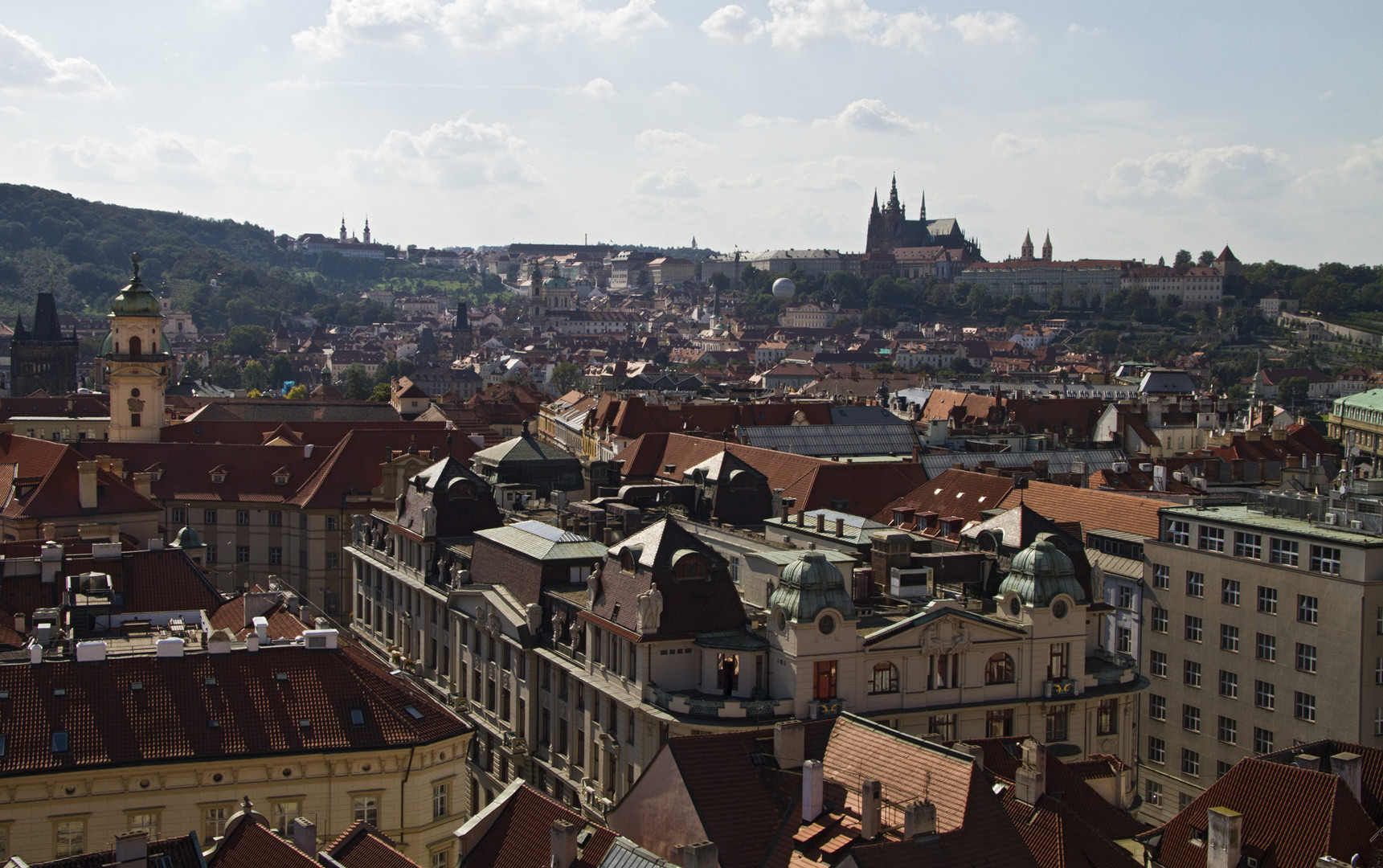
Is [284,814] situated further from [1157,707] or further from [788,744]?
[1157,707]

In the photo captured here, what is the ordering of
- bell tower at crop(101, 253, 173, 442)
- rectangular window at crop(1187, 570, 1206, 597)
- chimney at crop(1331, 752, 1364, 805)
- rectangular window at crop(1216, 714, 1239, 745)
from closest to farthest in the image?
chimney at crop(1331, 752, 1364, 805), rectangular window at crop(1216, 714, 1239, 745), rectangular window at crop(1187, 570, 1206, 597), bell tower at crop(101, 253, 173, 442)

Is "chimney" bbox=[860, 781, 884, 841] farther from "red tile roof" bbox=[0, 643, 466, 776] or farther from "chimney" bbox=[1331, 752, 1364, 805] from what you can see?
"red tile roof" bbox=[0, 643, 466, 776]

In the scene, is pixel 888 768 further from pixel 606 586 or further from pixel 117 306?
pixel 117 306

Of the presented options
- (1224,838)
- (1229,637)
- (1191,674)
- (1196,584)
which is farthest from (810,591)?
(1191,674)

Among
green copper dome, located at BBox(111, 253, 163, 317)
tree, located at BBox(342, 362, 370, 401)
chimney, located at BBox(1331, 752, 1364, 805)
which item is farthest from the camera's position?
tree, located at BBox(342, 362, 370, 401)

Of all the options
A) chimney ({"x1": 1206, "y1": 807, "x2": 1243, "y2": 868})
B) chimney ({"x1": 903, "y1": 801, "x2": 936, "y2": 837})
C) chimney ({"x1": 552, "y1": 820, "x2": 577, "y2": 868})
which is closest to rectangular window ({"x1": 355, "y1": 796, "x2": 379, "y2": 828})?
chimney ({"x1": 552, "y1": 820, "x2": 577, "y2": 868})

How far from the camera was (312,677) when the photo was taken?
123ft

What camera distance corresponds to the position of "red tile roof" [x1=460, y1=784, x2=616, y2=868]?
2995 centimetres

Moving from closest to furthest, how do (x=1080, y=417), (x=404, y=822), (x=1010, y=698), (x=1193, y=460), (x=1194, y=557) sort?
(x=404, y=822) → (x=1010, y=698) → (x=1194, y=557) → (x=1193, y=460) → (x=1080, y=417)

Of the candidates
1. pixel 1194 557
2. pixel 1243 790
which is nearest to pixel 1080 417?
pixel 1194 557

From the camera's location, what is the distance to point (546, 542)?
51562 mm

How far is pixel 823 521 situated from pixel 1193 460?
34.6m

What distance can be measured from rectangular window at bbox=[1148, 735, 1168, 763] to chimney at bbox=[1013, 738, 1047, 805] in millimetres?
22818

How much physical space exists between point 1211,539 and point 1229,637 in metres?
3.52
